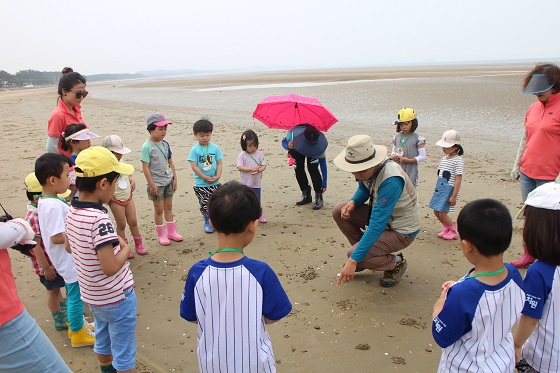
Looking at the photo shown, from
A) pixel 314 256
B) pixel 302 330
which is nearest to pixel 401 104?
pixel 314 256

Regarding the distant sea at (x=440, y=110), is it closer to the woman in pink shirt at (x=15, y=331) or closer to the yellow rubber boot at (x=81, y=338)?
the yellow rubber boot at (x=81, y=338)

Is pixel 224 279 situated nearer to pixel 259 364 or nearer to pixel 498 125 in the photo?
pixel 259 364

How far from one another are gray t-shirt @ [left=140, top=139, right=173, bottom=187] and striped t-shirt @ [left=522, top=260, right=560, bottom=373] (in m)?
4.28

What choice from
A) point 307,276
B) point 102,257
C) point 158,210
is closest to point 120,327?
point 102,257

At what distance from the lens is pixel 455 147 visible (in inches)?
200

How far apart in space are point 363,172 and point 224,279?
215 cm

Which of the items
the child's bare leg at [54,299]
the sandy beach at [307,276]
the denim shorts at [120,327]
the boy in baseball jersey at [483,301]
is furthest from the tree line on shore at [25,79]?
the boy in baseball jersey at [483,301]

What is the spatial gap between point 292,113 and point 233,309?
16.4 feet

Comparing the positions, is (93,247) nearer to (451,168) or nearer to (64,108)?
(64,108)

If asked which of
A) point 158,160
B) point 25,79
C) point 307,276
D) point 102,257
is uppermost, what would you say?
point 25,79

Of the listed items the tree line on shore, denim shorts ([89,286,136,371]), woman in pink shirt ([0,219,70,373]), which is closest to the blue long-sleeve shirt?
denim shorts ([89,286,136,371])

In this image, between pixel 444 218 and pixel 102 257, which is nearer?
pixel 102 257

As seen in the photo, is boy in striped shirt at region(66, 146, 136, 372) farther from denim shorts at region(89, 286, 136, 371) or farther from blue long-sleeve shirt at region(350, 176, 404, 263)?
blue long-sleeve shirt at region(350, 176, 404, 263)

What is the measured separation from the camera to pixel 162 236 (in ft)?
18.1
